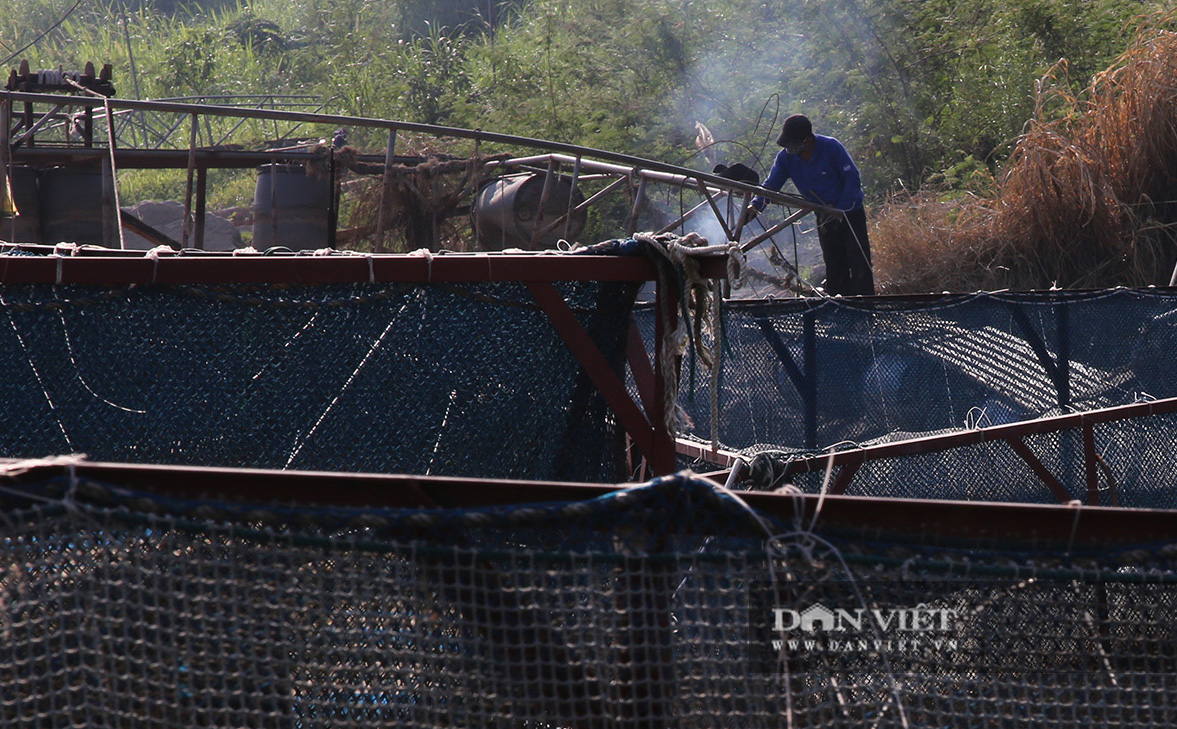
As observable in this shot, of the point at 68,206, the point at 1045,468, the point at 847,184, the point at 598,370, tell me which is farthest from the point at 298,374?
the point at 847,184

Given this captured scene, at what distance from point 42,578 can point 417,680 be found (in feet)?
2.27

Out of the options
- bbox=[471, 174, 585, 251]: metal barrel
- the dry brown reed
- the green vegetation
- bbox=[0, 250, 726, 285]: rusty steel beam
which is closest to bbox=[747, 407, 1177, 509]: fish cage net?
bbox=[0, 250, 726, 285]: rusty steel beam

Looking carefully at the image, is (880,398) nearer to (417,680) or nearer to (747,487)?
(747,487)

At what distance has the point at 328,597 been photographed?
6.74 feet

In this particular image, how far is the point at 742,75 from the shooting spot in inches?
806

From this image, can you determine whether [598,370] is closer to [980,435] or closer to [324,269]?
[324,269]

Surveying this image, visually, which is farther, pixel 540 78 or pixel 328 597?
pixel 540 78

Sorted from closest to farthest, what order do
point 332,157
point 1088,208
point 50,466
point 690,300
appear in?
point 50,466
point 690,300
point 332,157
point 1088,208

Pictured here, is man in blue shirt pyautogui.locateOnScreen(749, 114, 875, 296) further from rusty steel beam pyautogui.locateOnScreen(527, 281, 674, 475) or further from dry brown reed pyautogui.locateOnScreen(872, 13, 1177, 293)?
rusty steel beam pyautogui.locateOnScreen(527, 281, 674, 475)

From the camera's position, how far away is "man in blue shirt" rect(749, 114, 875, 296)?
10492mm

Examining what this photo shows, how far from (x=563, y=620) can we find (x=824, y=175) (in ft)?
29.9

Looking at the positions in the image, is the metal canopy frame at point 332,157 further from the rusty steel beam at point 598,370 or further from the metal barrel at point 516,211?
the rusty steel beam at point 598,370

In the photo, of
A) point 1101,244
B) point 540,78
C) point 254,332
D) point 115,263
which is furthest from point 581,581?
point 540,78

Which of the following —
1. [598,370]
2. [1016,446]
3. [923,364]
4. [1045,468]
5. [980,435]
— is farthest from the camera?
[923,364]
